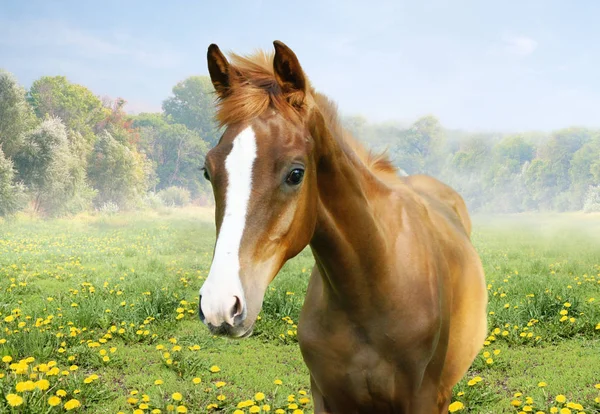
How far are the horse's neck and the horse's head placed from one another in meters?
0.12

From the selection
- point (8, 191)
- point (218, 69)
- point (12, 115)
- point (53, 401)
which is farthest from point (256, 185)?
point (12, 115)

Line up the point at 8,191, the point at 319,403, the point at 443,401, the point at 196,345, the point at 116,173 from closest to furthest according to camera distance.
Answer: the point at 319,403 < the point at 443,401 < the point at 196,345 < the point at 8,191 < the point at 116,173

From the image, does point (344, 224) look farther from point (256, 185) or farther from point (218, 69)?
point (218, 69)

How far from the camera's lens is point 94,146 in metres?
16.4

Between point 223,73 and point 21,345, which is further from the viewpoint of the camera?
point 21,345

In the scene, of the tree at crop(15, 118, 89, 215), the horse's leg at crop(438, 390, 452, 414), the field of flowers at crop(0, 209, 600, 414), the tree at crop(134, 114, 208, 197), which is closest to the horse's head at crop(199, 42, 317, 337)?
the horse's leg at crop(438, 390, 452, 414)

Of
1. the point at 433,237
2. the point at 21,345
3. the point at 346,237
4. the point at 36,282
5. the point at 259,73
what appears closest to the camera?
the point at 259,73

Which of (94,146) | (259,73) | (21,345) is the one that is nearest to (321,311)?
(259,73)

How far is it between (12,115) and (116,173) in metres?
3.06

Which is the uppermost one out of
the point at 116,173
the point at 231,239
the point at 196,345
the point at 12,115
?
the point at 12,115

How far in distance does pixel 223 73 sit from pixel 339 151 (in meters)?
0.52

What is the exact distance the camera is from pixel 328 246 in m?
2.05

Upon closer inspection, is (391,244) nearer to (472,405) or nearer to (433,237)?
(433,237)

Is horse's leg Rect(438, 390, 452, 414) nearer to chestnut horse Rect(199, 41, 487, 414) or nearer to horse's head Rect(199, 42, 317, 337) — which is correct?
chestnut horse Rect(199, 41, 487, 414)
